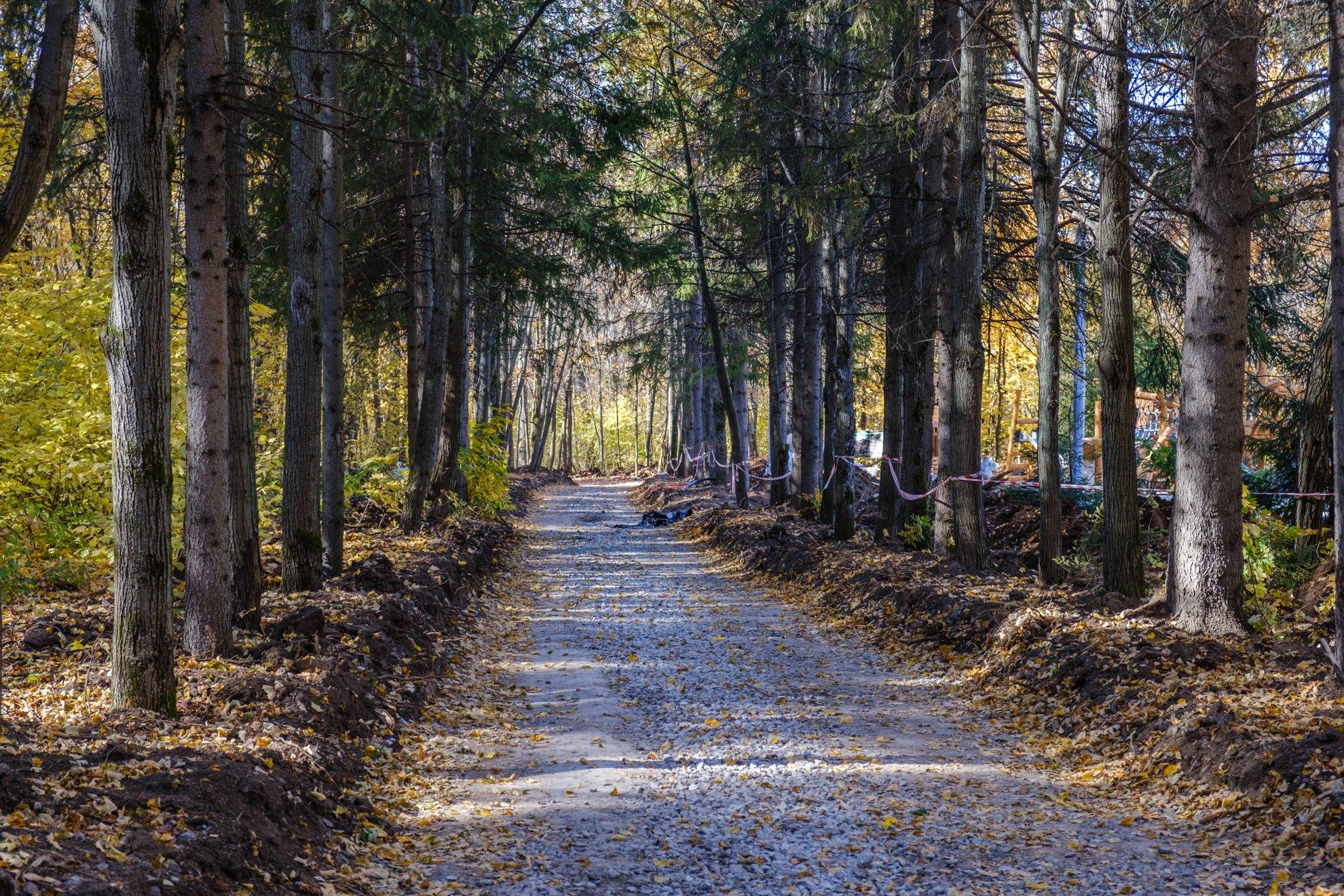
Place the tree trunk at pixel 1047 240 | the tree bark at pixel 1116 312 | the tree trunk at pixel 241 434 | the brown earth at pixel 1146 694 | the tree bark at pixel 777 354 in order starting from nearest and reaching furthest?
the brown earth at pixel 1146 694 → the tree trunk at pixel 241 434 → the tree bark at pixel 1116 312 → the tree trunk at pixel 1047 240 → the tree bark at pixel 777 354

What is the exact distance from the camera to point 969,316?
36.9 ft

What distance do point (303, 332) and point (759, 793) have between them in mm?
6057

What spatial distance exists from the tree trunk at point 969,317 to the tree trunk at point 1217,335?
336 cm

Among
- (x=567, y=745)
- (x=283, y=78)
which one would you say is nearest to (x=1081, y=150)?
(x=567, y=745)

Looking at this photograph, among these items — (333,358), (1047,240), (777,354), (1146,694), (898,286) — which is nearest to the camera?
(1146,694)

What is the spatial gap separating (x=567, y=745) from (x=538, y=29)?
40.0 feet

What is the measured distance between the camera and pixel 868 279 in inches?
731

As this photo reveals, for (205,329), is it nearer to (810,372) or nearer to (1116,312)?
(1116,312)

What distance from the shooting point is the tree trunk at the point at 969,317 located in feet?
35.9

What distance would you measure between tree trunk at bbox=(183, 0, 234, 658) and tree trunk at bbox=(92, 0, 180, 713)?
1301 millimetres

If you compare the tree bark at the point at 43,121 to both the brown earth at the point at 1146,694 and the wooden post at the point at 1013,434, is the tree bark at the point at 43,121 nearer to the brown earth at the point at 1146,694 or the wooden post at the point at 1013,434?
the brown earth at the point at 1146,694

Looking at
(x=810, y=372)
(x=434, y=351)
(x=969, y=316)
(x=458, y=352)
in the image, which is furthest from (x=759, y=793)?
(x=458, y=352)

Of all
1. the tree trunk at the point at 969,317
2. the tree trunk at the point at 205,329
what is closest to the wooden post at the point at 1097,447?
the tree trunk at the point at 969,317

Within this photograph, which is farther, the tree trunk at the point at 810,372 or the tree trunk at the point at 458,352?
the tree trunk at the point at 810,372
